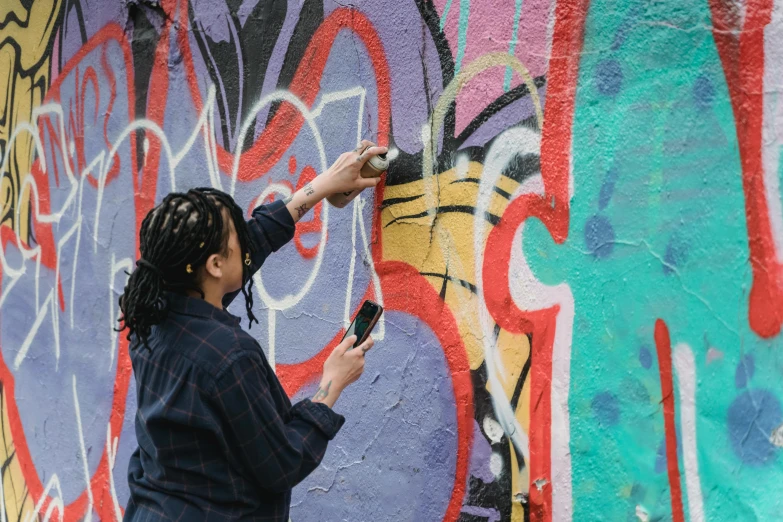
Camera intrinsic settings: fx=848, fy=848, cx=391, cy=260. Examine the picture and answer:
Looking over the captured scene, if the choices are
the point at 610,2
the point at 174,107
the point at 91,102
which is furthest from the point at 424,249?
the point at 91,102

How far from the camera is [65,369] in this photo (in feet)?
12.7

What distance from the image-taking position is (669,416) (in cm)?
193

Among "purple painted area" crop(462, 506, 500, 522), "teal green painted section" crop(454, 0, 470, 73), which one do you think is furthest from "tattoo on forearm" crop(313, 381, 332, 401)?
"teal green painted section" crop(454, 0, 470, 73)

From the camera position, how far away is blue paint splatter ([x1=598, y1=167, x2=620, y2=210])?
6.62 ft

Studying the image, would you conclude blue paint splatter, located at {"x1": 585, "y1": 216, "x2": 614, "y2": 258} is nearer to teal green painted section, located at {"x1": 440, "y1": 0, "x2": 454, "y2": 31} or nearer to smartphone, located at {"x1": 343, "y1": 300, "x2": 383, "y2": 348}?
smartphone, located at {"x1": 343, "y1": 300, "x2": 383, "y2": 348}

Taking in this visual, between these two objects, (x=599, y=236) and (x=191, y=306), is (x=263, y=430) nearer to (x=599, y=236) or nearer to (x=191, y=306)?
(x=191, y=306)

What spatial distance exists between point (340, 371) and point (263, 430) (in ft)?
0.89

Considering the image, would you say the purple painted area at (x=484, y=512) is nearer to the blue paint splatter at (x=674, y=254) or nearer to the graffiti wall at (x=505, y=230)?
the graffiti wall at (x=505, y=230)

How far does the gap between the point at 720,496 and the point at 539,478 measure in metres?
0.46

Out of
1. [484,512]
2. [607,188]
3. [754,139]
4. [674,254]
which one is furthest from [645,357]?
[484,512]

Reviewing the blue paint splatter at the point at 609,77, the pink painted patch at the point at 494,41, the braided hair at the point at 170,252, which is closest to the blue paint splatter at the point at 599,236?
the blue paint splatter at the point at 609,77

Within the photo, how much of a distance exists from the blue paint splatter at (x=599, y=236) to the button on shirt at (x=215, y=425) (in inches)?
29.1

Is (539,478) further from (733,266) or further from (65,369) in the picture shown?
(65,369)

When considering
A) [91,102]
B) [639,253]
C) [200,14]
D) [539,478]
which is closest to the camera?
[639,253]
